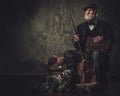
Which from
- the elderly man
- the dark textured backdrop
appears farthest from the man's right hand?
the dark textured backdrop

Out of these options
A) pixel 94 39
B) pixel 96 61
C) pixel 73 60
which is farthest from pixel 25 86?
pixel 94 39

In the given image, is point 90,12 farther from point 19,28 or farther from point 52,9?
point 19,28

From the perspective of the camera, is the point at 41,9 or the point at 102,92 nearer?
the point at 102,92

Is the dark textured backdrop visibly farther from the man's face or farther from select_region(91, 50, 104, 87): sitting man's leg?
select_region(91, 50, 104, 87): sitting man's leg

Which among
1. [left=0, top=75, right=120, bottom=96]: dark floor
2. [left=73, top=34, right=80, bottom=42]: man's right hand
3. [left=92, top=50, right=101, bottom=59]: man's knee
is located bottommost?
[left=0, top=75, right=120, bottom=96]: dark floor

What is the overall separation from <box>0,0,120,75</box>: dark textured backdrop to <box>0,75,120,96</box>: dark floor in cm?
20

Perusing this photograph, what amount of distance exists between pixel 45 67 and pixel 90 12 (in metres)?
1.99

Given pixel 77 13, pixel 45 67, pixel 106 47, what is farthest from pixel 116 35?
pixel 45 67

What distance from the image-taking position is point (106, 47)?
38.8 ft

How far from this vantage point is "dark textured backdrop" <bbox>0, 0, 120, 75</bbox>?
12078mm

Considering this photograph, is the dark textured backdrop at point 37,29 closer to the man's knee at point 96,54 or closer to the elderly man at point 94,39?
the elderly man at point 94,39

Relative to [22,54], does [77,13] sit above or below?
above

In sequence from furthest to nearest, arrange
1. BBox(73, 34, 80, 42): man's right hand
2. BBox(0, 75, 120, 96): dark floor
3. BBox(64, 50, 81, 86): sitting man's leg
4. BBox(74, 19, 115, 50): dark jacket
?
BBox(73, 34, 80, 42): man's right hand
BBox(74, 19, 115, 50): dark jacket
BBox(64, 50, 81, 86): sitting man's leg
BBox(0, 75, 120, 96): dark floor

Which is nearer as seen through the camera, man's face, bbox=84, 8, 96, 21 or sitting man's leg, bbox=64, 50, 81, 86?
sitting man's leg, bbox=64, 50, 81, 86
